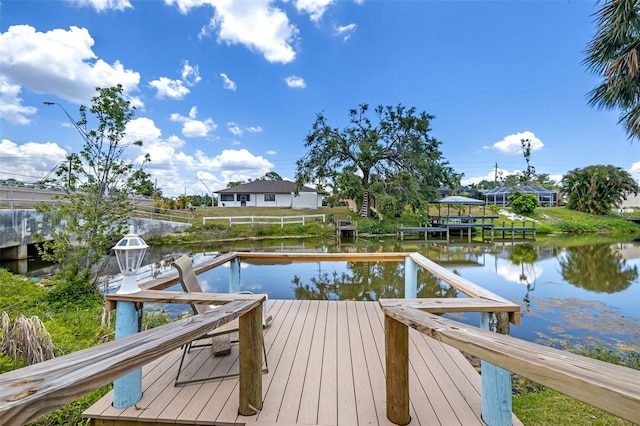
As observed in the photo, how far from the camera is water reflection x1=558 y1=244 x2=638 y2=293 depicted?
7246mm

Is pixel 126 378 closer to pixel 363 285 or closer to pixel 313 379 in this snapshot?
pixel 313 379

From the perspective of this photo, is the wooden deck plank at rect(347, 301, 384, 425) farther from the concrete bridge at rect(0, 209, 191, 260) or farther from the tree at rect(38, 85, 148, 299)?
the concrete bridge at rect(0, 209, 191, 260)

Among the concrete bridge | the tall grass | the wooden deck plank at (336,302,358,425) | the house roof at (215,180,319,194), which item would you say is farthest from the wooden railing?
the house roof at (215,180,319,194)

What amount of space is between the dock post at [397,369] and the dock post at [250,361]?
2.43 feet

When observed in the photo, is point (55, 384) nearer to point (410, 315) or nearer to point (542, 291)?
point (410, 315)

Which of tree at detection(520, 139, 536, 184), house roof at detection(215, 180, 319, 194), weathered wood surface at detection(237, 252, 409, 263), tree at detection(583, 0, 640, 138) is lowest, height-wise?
weathered wood surface at detection(237, 252, 409, 263)

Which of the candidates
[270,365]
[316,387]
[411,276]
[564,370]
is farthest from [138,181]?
[564,370]

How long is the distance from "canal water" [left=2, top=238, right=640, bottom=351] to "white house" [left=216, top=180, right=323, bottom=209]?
17873 millimetres

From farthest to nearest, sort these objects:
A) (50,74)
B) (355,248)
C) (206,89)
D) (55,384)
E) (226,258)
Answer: (206,89)
(355,248)
(50,74)
(226,258)
(55,384)

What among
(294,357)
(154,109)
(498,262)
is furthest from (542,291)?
(154,109)

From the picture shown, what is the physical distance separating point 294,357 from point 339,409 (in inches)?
29.4

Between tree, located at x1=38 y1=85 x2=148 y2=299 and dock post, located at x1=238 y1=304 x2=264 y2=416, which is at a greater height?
tree, located at x1=38 y1=85 x2=148 y2=299

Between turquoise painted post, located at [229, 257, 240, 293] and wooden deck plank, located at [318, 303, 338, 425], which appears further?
turquoise painted post, located at [229, 257, 240, 293]

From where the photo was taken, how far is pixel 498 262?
1002 centimetres
